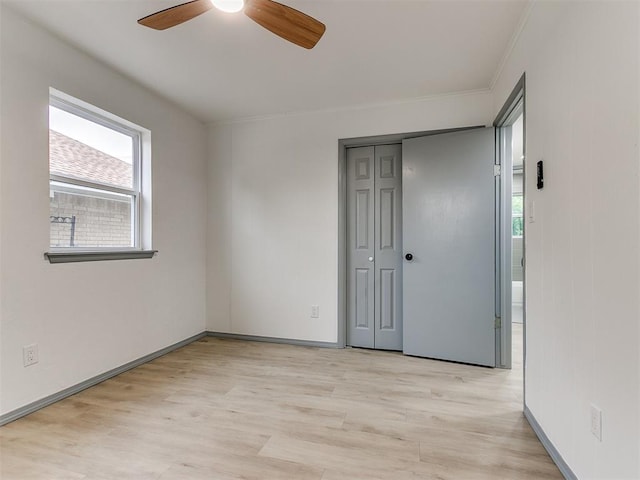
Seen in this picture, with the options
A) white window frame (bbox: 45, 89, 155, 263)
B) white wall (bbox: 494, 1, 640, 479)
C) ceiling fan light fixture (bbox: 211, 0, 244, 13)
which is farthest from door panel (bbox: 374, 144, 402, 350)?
white window frame (bbox: 45, 89, 155, 263)

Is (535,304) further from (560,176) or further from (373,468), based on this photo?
(373,468)

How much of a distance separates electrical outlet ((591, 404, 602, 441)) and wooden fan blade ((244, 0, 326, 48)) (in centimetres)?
200

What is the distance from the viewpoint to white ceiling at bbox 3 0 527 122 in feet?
6.06

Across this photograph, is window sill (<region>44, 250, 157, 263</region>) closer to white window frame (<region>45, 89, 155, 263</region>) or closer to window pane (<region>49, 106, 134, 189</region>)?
white window frame (<region>45, 89, 155, 263</region>)

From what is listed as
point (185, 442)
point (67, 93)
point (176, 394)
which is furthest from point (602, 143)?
point (67, 93)

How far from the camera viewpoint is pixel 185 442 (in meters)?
1.69

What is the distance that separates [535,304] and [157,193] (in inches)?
121

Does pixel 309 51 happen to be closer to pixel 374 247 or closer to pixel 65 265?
pixel 374 247

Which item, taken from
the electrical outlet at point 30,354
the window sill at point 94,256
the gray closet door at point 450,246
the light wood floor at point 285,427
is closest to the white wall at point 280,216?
the gray closet door at point 450,246

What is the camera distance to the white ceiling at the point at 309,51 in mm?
1847

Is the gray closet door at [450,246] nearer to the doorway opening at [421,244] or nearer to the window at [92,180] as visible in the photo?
the doorway opening at [421,244]

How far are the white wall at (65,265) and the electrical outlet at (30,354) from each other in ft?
0.10

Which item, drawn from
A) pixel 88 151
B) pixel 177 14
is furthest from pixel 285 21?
pixel 88 151

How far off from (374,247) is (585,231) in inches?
81.4
